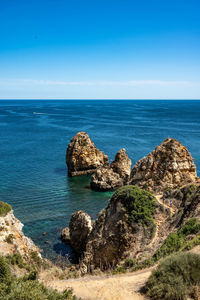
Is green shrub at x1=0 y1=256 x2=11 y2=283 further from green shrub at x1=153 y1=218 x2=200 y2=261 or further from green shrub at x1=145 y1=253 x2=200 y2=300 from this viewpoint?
green shrub at x1=153 y1=218 x2=200 y2=261

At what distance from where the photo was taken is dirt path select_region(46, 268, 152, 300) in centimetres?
1140

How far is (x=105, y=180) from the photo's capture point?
4506cm

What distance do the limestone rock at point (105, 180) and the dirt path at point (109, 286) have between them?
101ft

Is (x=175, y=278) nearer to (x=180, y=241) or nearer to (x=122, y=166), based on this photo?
(x=180, y=241)

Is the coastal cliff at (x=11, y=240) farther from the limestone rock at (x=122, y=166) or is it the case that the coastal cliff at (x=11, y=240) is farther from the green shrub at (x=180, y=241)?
the limestone rock at (x=122, y=166)

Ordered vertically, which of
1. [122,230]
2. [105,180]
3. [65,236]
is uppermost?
[122,230]

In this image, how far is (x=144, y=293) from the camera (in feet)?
36.8

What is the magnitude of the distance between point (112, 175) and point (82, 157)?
9.91 meters

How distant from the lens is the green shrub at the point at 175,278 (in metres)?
10.1

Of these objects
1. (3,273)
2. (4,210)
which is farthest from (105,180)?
(3,273)

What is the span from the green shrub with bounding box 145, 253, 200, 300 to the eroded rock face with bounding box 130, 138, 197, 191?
17425 mm

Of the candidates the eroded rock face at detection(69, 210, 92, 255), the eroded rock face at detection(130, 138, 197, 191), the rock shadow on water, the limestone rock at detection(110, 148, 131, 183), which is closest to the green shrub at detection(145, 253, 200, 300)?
the eroded rock face at detection(69, 210, 92, 255)

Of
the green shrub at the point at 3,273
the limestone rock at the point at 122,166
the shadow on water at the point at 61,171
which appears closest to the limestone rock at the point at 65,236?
the green shrub at the point at 3,273

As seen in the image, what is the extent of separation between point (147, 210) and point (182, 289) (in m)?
10.7
